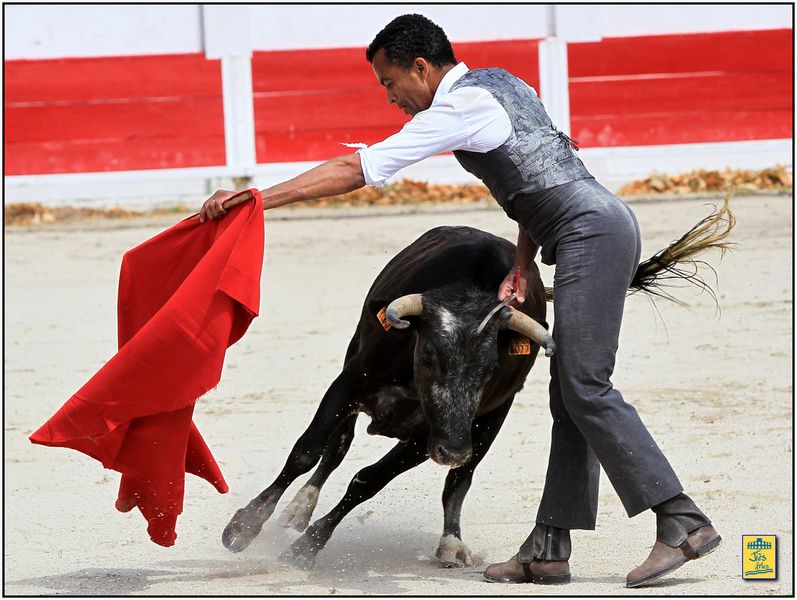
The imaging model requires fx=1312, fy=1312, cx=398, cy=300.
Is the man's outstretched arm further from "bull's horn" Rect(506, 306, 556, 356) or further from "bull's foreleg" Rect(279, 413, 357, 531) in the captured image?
"bull's foreleg" Rect(279, 413, 357, 531)

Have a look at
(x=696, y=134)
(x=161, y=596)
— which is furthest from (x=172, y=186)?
(x=161, y=596)

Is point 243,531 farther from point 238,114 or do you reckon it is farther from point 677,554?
point 238,114

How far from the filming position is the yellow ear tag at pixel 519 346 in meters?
3.48

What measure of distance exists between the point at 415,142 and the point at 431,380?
67 cm

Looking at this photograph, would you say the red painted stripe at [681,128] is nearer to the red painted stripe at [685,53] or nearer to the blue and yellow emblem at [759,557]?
the red painted stripe at [685,53]

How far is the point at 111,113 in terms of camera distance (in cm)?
1140

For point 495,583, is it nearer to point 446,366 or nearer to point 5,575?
point 446,366

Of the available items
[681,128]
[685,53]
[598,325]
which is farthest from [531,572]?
[685,53]

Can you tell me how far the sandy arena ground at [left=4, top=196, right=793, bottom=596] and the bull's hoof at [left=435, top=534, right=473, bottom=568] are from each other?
0.03m

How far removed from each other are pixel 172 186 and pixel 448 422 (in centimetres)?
842

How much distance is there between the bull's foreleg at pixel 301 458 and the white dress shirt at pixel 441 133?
86 cm

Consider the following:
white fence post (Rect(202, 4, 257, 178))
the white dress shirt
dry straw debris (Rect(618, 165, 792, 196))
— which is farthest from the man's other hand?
white fence post (Rect(202, 4, 257, 178))

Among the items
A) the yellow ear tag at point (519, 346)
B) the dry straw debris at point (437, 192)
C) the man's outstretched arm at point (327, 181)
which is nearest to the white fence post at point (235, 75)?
the dry straw debris at point (437, 192)

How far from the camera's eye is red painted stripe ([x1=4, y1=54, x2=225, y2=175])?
11.3m
